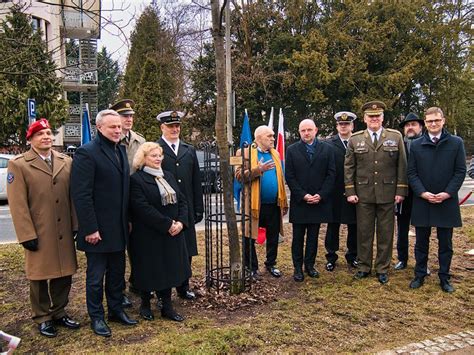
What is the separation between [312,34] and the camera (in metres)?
22.2

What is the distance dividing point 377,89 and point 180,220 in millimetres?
21144

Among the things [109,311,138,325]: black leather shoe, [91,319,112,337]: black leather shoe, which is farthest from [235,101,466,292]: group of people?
[91,319,112,337]: black leather shoe

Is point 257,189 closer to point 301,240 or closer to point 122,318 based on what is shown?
point 301,240

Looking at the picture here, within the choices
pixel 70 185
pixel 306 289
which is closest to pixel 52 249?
pixel 70 185

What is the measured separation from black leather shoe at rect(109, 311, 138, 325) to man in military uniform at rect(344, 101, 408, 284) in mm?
2819

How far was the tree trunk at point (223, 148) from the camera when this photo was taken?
4.55 meters

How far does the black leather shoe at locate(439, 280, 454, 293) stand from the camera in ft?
16.0

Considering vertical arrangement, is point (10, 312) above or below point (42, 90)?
below

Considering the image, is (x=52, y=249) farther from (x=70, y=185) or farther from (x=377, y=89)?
(x=377, y=89)

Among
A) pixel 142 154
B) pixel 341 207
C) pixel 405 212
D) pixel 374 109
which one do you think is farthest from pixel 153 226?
pixel 405 212

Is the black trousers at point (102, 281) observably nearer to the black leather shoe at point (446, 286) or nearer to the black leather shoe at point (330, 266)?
the black leather shoe at point (330, 266)

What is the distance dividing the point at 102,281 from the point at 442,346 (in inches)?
119

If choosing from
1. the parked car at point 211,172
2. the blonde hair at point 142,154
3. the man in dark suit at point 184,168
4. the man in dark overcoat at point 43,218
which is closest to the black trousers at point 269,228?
the parked car at point 211,172

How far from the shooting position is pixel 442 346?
3.65 meters
